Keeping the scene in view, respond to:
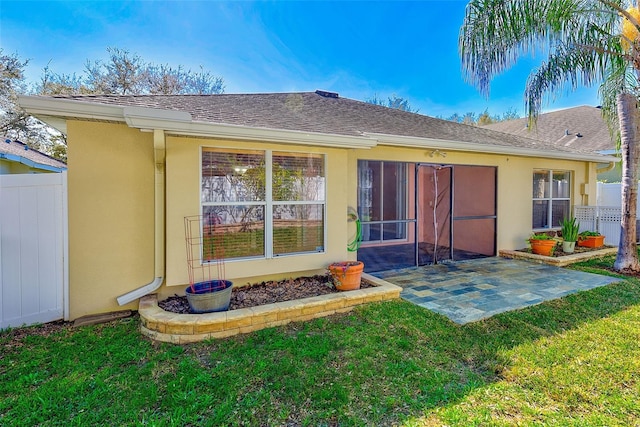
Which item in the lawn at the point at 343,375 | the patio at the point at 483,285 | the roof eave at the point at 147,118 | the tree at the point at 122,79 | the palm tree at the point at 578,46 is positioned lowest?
the lawn at the point at 343,375

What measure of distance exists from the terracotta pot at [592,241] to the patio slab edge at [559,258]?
1.06 ft

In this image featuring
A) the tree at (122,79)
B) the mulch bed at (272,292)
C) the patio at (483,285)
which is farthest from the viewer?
the tree at (122,79)

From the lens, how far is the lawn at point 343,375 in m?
2.62

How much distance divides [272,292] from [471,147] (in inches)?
226

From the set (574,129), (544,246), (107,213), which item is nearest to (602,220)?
(544,246)

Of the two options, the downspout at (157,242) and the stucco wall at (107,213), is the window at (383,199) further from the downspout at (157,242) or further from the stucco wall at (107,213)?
the stucco wall at (107,213)

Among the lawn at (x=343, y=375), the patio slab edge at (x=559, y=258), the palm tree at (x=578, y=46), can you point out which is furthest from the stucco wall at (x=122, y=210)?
the patio slab edge at (x=559, y=258)

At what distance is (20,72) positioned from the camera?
1581 centimetres

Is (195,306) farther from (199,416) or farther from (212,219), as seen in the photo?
(199,416)

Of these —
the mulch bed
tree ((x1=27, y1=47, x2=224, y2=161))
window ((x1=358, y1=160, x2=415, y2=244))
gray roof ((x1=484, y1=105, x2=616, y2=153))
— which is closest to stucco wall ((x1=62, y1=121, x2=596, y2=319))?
the mulch bed

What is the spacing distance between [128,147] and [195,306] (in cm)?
254

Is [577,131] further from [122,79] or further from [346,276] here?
[122,79]

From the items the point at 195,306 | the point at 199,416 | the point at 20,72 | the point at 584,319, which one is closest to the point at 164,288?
the point at 195,306

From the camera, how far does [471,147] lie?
24.7ft
